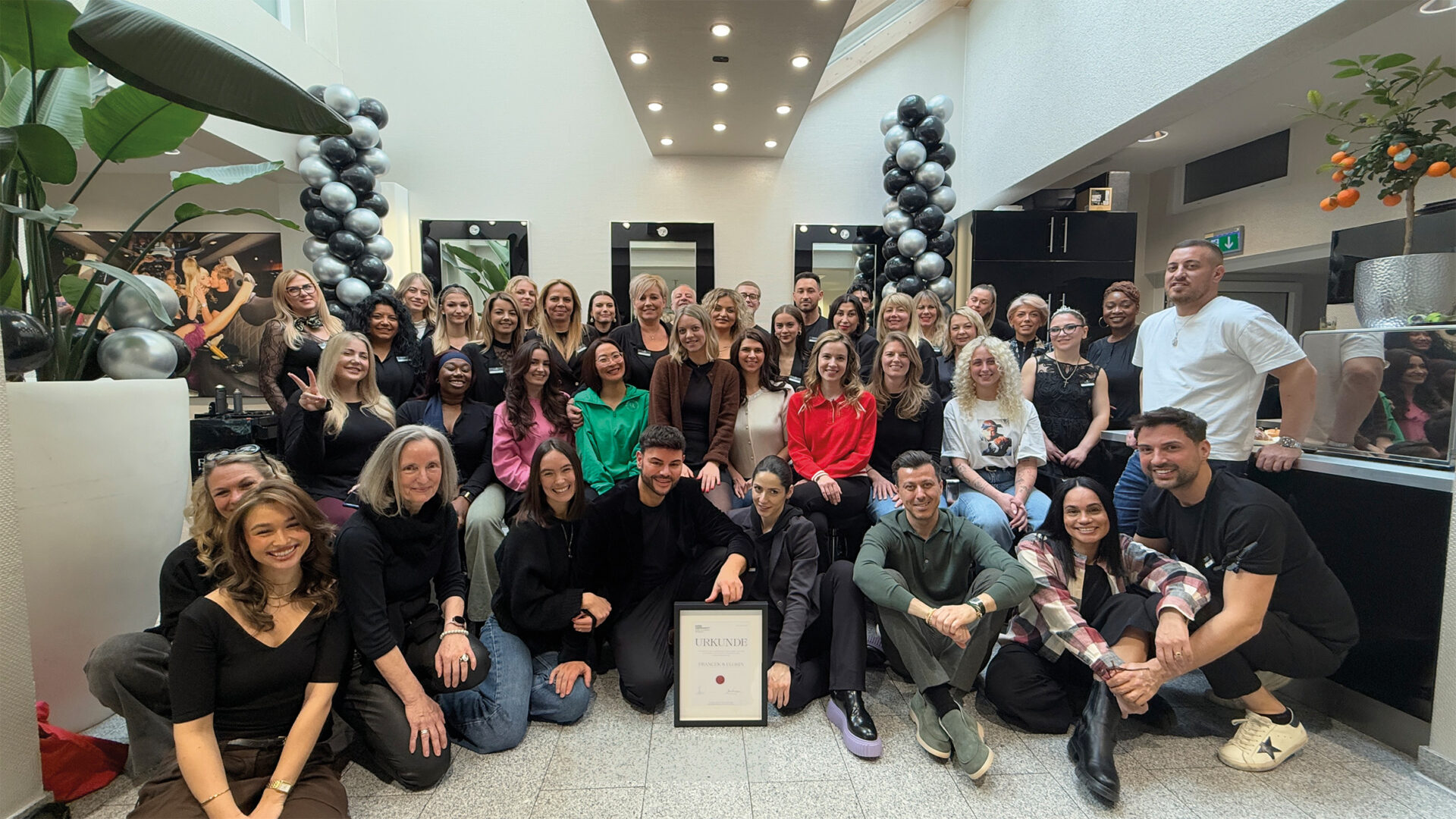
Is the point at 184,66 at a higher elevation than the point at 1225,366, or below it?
higher

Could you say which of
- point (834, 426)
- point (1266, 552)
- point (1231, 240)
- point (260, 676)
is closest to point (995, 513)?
point (834, 426)

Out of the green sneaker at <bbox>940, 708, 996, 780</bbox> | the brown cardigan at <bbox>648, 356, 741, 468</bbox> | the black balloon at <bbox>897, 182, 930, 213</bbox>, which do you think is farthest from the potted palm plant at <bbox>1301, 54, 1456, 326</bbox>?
the black balloon at <bbox>897, 182, 930, 213</bbox>

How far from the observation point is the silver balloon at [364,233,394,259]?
610 cm

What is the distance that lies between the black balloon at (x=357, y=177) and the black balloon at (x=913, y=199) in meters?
5.22

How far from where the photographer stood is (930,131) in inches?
258

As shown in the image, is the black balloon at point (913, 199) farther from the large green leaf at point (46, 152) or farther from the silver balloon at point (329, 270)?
the large green leaf at point (46, 152)

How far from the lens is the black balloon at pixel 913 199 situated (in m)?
6.53

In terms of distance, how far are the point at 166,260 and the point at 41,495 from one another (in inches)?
246

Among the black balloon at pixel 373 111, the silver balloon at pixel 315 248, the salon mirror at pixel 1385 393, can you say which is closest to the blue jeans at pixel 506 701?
the salon mirror at pixel 1385 393

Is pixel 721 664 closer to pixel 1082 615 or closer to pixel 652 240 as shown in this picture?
pixel 1082 615

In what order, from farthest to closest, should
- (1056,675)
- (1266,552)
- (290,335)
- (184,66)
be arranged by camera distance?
(290,335) < (1056,675) < (1266,552) < (184,66)

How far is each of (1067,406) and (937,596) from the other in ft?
5.44

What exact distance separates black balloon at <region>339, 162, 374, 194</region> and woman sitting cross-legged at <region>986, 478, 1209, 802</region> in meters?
6.36

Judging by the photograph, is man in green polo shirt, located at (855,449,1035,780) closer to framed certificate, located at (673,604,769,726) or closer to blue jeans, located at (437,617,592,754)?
framed certificate, located at (673,604,769,726)
